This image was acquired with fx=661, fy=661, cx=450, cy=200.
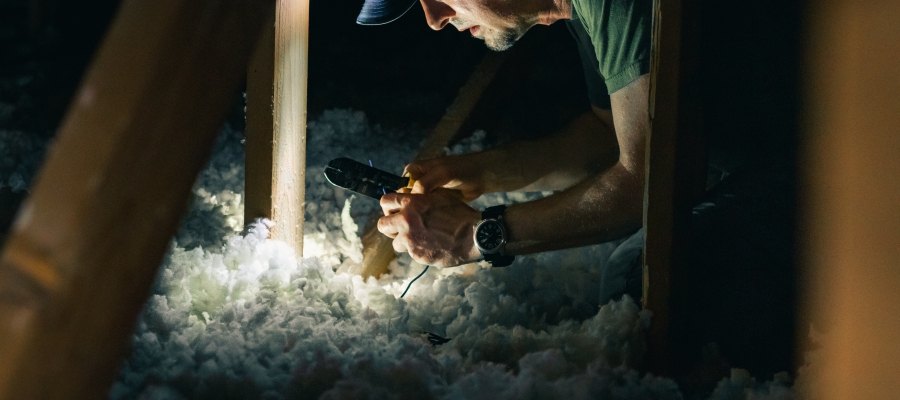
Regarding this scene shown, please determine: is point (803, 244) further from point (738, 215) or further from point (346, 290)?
point (346, 290)

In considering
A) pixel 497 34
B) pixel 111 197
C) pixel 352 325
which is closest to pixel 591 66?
pixel 497 34

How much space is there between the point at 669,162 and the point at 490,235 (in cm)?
45

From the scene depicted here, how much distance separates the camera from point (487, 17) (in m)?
1.56

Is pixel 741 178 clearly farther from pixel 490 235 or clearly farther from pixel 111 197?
pixel 111 197

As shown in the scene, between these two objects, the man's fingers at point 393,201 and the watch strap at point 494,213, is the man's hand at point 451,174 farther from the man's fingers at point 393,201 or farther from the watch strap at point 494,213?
the watch strap at point 494,213

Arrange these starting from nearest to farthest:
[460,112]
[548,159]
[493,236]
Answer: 1. [493,236]
2. [548,159]
3. [460,112]

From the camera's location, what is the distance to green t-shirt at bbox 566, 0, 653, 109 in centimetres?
122

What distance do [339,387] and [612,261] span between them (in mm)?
681

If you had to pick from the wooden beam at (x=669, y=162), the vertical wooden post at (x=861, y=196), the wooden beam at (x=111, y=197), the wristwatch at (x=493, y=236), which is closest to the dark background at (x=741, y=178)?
the wooden beam at (x=669, y=162)

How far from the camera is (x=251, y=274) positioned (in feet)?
4.31

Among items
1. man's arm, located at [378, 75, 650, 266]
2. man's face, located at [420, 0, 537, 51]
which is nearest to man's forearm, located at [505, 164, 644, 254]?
man's arm, located at [378, 75, 650, 266]

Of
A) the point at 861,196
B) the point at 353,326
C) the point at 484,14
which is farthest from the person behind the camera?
the point at 484,14

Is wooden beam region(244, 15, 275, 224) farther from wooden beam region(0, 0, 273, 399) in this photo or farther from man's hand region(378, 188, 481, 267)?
wooden beam region(0, 0, 273, 399)

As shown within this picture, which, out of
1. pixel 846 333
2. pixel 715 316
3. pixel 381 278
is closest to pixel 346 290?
pixel 381 278
